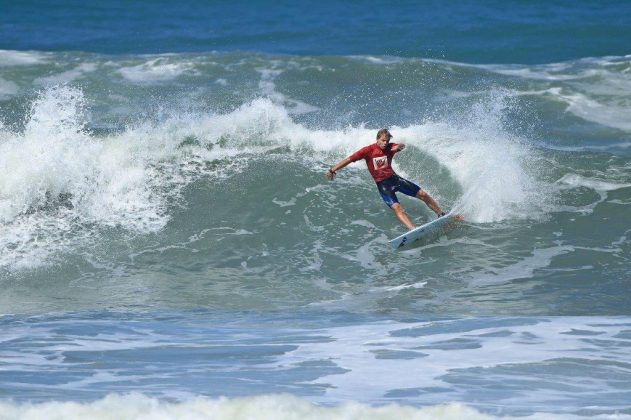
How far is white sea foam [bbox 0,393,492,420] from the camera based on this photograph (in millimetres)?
5426

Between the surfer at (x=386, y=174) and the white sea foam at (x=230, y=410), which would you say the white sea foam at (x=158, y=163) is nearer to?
the surfer at (x=386, y=174)

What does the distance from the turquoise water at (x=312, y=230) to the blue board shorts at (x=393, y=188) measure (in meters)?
0.51

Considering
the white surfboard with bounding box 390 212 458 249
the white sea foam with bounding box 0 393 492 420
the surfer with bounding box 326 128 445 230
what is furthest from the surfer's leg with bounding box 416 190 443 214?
the white sea foam with bounding box 0 393 492 420

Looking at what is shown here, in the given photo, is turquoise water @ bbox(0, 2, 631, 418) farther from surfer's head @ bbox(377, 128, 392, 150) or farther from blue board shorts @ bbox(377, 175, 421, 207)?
surfer's head @ bbox(377, 128, 392, 150)

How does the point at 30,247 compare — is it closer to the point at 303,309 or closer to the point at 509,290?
the point at 303,309

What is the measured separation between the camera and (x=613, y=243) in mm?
11680

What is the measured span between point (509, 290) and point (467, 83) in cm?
1033

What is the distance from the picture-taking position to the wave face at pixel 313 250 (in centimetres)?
659

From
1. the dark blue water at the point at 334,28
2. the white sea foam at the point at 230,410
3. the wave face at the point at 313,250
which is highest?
the dark blue water at the point at 334,28

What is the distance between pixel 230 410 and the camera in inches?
215

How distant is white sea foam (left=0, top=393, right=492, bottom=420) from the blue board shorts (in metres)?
6.61

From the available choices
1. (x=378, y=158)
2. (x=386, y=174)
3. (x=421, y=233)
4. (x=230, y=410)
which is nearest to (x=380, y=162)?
(x=378, y=158)

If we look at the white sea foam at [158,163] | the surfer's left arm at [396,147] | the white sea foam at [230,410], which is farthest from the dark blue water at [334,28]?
the white sea foam at [230,410]

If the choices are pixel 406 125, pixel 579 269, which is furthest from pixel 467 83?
pixel 579 269
